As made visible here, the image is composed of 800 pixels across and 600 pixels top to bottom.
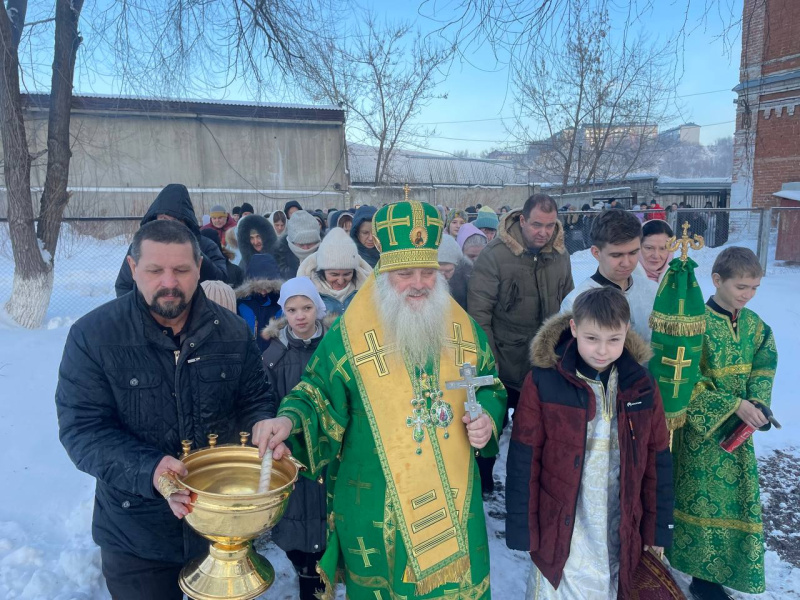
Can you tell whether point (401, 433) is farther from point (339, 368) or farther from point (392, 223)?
point (392, 223)

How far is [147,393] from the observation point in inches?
80.8

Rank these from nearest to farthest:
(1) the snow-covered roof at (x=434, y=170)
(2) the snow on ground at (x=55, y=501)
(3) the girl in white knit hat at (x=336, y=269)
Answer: (2) the snow on ground at (x=55, y=501) < (3) the girl in white knit hat at (x=336, y=269) < (1) the snow-covered roof at (x=434, y=170)

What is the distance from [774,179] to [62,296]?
17.7m

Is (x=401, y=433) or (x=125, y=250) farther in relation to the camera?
(x=125, y=250)

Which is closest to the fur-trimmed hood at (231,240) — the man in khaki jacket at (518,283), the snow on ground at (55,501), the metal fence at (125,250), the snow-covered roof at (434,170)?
the snow on ground at (55,501)

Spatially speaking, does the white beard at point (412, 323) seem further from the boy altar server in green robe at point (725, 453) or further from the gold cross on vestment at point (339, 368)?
the boy altar server in green robe at point (725, 453)

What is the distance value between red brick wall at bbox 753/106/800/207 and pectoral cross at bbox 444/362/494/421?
1629 cm

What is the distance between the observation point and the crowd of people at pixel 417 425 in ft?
6.69

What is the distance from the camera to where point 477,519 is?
7.84 feet

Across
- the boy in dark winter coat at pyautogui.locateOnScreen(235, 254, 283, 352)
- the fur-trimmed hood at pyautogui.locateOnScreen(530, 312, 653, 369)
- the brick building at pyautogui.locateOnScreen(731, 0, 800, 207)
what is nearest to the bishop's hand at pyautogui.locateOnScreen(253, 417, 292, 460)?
the fur-trimmed hood at pyautogui.locateOnScreen(530, 312, 653, 369)

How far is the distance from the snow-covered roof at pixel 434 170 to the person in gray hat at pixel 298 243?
77.8ft

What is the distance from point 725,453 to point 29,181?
8.54m

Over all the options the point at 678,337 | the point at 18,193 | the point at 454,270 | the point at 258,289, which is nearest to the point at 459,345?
the point at 678,337

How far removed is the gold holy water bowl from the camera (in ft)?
5.48
